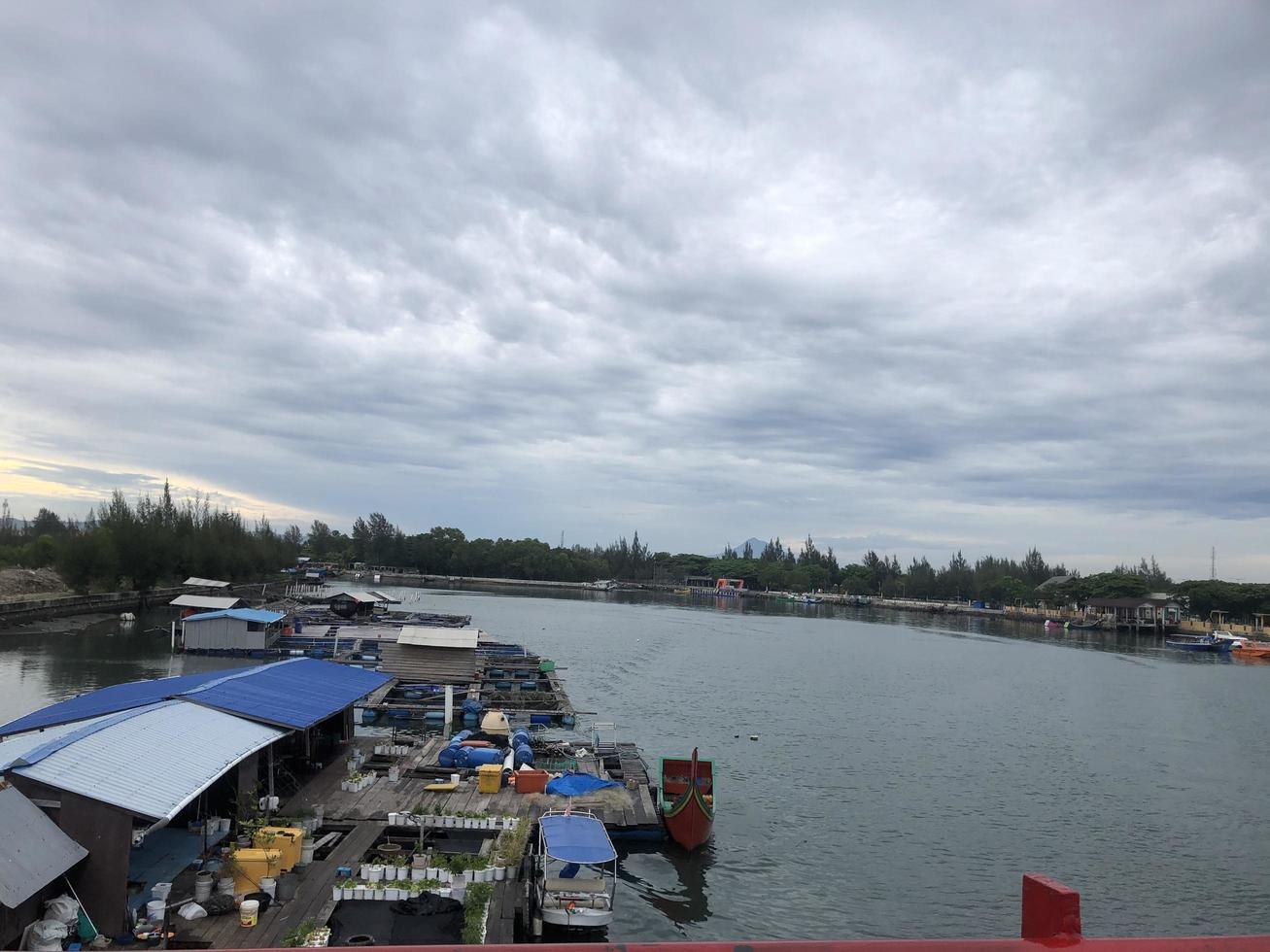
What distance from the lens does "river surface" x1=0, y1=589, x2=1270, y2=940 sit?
24.1 metres

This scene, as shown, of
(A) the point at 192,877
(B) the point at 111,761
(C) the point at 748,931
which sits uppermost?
(B) the point at 111,761

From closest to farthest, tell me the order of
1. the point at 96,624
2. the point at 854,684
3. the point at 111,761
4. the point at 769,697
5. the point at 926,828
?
the point at 111,761 → the point at 926,828 → the point at 769,697 → the point at 854,684 → the point at 96,624

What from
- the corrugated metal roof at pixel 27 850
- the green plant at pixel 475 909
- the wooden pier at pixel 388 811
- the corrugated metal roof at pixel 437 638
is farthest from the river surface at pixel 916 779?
the corrugated metal roof at pixel 27 850

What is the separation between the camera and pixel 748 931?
70.1ft

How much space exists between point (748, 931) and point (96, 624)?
75.1 meters

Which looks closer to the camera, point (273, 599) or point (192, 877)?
point (192, 877)

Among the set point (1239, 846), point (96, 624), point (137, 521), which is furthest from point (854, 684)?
point (137, 521)

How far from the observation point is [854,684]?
67688 mm

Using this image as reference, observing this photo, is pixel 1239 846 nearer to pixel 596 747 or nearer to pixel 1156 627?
pixel 596 747

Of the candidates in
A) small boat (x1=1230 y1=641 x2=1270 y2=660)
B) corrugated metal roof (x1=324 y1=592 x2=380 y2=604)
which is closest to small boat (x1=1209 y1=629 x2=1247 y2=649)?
small boat (x1=1230 y1=641 x2=1270 y2=660)

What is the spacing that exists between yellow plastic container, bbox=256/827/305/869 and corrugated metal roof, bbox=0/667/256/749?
17.1 ft

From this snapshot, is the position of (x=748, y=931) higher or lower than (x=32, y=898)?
lower

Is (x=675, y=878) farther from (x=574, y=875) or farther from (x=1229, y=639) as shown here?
Result: (x=1229, y=639)

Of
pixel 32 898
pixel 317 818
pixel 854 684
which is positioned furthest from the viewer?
pixel 854 684
